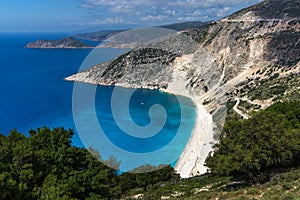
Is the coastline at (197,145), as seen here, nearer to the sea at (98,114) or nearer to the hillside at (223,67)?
the hillside at (223,67)

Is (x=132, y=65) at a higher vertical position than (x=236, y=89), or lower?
higher

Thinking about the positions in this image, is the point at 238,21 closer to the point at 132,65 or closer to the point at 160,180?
the point at 132,65

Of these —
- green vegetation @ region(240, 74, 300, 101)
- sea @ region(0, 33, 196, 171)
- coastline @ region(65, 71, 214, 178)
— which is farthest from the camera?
green vegetation @ region(240, 74, 300, 101)

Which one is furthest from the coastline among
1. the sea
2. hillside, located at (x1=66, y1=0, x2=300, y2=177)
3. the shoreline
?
the sea

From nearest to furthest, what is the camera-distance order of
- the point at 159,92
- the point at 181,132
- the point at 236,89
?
the point at 181,132
the point at 236,89
the point at 159,92

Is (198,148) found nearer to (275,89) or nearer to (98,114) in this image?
(275,89)

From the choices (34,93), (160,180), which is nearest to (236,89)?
(160,180)

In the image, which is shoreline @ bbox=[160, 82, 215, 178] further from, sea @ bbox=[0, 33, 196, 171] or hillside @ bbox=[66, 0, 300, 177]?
sea @ bbox=[0, 33, 196, 171]

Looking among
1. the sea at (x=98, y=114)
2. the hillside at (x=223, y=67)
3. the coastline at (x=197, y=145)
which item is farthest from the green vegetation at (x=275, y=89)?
the sea at (x=98, y=114)

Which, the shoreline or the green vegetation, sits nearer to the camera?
the shoreline
